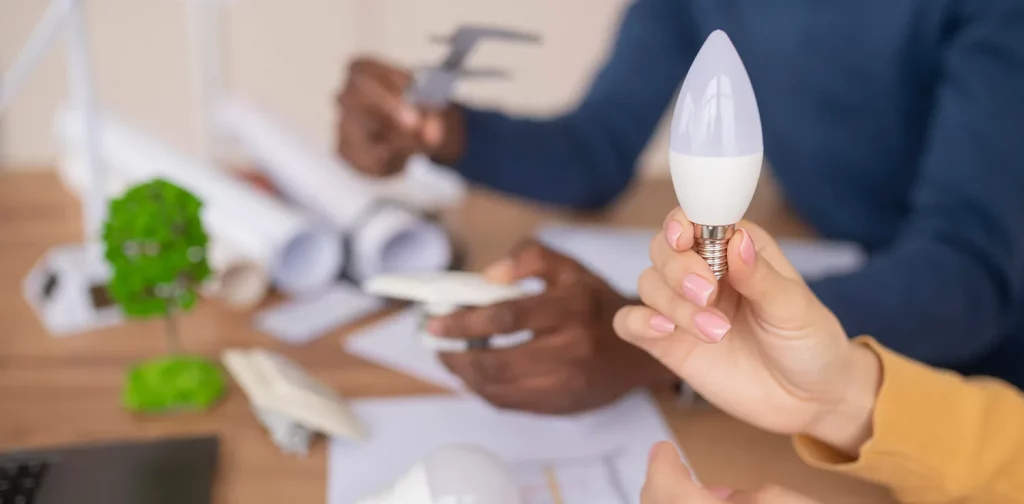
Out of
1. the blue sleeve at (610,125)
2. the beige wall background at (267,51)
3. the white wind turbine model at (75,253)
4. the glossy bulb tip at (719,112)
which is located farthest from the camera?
the beige wall background at (267,51)

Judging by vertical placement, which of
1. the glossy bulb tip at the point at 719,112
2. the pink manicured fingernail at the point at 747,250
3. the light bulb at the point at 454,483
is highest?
the glossy bulb tip at the point at 719,112

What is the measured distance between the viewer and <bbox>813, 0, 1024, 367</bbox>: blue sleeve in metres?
0.58

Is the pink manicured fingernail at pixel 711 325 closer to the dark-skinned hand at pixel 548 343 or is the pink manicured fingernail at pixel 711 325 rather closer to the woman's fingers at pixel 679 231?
the woman's fingers at pixel 679 231

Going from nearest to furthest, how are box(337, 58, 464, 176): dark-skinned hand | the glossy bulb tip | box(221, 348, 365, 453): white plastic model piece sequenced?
the glossy bulb tip < box(221, 348, 365, 453): white plastic model piece < box(337, 58, 464, 176): dark-skinned hand

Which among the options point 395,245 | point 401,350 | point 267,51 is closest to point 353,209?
point 395,245

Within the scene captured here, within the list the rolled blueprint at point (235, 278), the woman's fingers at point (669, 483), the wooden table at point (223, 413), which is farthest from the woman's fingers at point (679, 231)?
the rolled blueprint at point (235, 278)

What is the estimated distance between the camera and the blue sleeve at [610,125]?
3.01ft

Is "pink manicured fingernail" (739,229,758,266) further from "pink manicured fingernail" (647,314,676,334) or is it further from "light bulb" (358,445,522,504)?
"light bulb" (358,445,522,504)

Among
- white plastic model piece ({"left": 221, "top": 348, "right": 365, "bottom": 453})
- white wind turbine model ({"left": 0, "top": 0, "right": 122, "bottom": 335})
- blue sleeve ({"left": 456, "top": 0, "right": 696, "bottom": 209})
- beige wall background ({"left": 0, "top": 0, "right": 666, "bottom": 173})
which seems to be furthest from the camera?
beige wall background ({"left": 0, "top": 0, "right": 666, "bottom": 173})

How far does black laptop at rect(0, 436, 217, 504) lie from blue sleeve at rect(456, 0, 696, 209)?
0.46 metres

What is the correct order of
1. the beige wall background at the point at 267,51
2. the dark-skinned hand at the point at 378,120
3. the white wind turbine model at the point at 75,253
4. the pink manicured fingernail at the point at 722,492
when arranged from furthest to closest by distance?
the beige wall background at the point at 267,51 < the dark-skinned hand at the point at 378,120 < the white wind turbine model at the point at 75,253 < the pink manicured fingernail at the point at 722,492

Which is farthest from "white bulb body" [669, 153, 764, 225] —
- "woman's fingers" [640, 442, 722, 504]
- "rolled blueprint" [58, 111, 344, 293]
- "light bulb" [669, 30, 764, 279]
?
"rolled blueprint" [58, 111, 344, 293]

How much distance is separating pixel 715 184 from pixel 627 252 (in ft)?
1.61

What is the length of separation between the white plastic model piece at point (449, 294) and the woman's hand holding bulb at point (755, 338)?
0.11 meters
